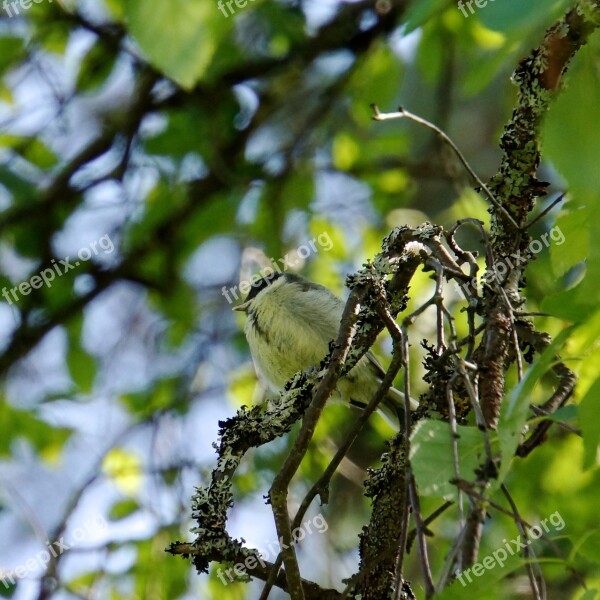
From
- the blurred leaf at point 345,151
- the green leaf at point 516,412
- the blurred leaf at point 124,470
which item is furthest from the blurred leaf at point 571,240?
the blurred leaf at point 345,151

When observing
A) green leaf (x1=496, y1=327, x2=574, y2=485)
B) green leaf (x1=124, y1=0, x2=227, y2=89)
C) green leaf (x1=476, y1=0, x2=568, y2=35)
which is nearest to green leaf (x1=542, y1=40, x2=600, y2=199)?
green leaf (x1=476, y1=0, x2=568, y2=35)

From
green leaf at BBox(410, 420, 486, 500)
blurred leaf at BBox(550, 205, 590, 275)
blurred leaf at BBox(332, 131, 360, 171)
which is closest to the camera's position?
green leaf at BBox(410, 420, 486, 500)

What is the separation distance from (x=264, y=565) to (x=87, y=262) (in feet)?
13.7

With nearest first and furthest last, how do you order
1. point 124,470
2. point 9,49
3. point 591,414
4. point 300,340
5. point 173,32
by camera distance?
point 591,414, point 173,32, point 300,340, point 9,49, point 124,470

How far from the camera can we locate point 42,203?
18.4 ft

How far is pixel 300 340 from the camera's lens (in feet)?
13.7

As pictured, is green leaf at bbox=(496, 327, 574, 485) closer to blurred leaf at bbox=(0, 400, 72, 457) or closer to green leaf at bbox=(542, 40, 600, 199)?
green leaf at bbox=(542, 40, 600, 199)

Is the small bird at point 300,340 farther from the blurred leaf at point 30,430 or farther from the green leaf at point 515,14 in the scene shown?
the green leaf at point 515,14

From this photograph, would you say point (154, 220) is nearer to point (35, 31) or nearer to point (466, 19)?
point (35, 31)

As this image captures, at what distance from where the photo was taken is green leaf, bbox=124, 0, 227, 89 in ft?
4.68
